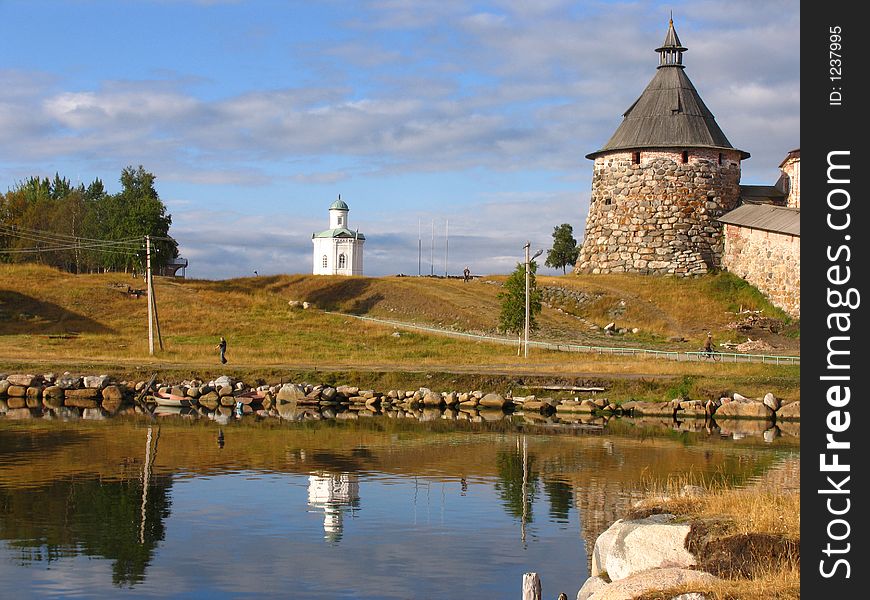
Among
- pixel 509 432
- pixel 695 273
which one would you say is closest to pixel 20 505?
pixel 509 432

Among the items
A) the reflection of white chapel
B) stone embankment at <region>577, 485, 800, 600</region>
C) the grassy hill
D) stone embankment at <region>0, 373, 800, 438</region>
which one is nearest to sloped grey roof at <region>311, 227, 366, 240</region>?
the reflection of white chapel

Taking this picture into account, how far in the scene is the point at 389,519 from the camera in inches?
758

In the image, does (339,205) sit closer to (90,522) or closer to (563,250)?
(563,250)

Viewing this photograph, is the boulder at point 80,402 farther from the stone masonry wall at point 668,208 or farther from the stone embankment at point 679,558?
the stone masonry wall at point 668,208

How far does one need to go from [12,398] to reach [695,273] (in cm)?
3858

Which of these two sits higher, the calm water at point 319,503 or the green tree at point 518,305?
the green tree at point 518,305

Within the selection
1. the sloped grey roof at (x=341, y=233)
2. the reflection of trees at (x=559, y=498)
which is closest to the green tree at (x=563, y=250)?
the sloped grey roof at (x=341, y=233)

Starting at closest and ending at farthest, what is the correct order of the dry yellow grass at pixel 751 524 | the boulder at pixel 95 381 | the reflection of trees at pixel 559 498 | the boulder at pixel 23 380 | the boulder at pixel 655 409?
the dry yellow grass at pixel 751 524, the reflection of trees at pixel 559 498, the boulder at pixel 655 409, the boulder at pixel 95 381, the boulder at pixel 23 380

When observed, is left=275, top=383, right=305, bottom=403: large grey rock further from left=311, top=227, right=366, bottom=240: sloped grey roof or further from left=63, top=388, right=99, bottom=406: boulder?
left=311, top=227, right=366, bottom=240: sloped grey roof

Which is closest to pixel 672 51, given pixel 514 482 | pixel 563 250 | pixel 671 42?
pixel 671 42

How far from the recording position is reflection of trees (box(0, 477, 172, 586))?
16359 millimetres

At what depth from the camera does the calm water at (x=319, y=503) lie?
15258 mm

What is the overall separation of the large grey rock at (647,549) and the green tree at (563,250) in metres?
77.0
